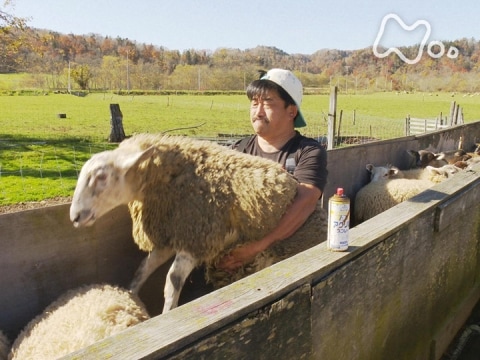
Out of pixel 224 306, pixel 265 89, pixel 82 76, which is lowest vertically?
pixel 224 306

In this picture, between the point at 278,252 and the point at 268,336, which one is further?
the point at 278,252

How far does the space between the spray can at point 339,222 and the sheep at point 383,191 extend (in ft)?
12.7

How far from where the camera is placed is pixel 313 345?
1879 millimetres

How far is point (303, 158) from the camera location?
3168mm

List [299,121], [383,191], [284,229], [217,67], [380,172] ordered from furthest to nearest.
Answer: [217,67] → [380,172] → [383,191] → [299,121] → [284,229]

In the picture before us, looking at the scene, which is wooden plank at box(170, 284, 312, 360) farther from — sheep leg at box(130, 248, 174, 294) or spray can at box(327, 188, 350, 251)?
sheep leg at box(130, 248, 174, 294)

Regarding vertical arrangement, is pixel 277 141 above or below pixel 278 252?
above

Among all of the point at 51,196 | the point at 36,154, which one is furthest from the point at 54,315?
the point at 36,154

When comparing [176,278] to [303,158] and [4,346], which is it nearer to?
[4,346]

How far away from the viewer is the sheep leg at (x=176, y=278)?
8.99 feet

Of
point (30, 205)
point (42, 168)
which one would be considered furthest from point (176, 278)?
point (42, 168)

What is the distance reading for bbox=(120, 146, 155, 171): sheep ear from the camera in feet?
9.09

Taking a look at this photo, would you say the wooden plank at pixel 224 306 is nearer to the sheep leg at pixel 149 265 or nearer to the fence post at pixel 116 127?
the sheep leg at pixel 149 265

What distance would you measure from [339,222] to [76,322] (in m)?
1.48
